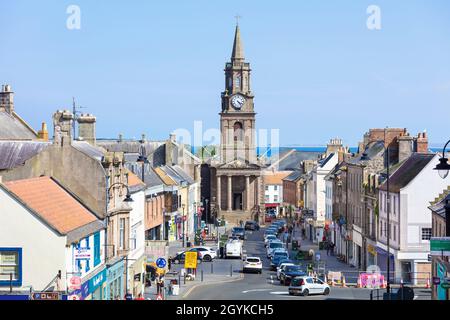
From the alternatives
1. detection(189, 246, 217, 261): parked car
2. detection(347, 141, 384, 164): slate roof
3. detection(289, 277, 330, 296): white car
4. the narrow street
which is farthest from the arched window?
detection(289, 277, 330, 296): white car

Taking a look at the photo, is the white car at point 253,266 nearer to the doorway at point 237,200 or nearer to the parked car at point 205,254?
the parked car at point 205,254

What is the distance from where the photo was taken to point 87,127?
48656mm

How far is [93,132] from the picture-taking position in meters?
49.0

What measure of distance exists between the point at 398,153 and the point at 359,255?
806cm

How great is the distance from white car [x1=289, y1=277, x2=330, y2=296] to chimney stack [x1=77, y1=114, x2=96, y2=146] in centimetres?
1649

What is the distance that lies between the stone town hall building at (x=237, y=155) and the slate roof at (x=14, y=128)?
70.8 m

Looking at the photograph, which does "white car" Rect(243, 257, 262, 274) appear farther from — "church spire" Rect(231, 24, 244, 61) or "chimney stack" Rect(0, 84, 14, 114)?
"church spire" Rect(231, 24, 244, 61)

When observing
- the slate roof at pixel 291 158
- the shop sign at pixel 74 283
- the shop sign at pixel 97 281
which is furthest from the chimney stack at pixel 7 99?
the slate roof at pixel 291 158

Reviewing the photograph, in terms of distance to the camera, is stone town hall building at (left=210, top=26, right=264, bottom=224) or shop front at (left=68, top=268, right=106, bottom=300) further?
stone town hall building at (left=210, top=26, right=264, bottom=224)

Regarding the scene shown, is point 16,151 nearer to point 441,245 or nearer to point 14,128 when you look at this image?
point 14,128

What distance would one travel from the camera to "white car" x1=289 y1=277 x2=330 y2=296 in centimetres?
3556
